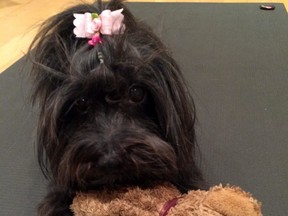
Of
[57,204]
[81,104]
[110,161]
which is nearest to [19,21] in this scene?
[57,204]

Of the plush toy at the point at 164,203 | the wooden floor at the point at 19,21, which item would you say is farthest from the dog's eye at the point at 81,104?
the wooden floor at the point at 19,21

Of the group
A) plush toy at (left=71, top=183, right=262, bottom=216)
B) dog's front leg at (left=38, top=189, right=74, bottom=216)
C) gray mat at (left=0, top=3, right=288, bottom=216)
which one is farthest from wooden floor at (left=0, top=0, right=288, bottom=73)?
plush toy at (left=71, top=183, right=262, bottom=216)

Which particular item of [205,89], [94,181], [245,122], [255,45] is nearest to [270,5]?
[255,45]

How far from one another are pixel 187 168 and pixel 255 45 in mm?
1419

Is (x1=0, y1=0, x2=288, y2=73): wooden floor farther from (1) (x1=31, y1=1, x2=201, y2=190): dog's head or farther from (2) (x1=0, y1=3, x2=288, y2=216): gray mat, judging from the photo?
(1) (x1=31, y1=1, x2=201, y2=190): dog's head

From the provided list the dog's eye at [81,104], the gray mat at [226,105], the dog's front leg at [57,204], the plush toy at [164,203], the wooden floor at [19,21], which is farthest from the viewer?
the wooden floor at [19,21]

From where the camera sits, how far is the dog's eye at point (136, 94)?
1109 millimetres

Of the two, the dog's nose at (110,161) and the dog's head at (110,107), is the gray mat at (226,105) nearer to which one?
the dog's head at (110,107)

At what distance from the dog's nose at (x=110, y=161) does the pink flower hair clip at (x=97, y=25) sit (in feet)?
1.04

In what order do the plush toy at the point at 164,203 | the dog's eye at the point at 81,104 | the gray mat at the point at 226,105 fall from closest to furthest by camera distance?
the plush toy at the point at 164,203 < the dog's eye at the point at 81,104 < the gray mat at the point at 226,105

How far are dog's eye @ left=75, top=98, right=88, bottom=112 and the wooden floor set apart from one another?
147 centimetres

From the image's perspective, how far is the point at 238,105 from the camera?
1.96 metres

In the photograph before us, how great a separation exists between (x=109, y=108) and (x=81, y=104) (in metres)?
0.07

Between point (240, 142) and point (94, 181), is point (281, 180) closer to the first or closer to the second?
point (240, 142)
